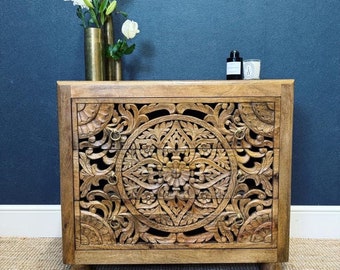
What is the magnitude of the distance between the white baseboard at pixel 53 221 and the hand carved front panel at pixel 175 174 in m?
0.44

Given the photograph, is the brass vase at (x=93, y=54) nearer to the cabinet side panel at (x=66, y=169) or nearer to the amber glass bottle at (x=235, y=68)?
the cabinet side panel at (x=66, y=169)

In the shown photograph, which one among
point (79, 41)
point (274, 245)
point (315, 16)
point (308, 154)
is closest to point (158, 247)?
point (274, 245)

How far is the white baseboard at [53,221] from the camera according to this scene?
1476 mm

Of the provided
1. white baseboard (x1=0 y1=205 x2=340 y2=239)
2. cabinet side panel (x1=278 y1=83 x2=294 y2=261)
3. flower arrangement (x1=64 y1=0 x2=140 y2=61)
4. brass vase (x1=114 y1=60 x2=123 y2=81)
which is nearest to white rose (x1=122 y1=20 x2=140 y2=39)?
flower arrangement (x1=64 y1=0 x2=140 y2=61)

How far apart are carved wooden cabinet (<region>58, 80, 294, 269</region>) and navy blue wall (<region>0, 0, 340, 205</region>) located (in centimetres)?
40

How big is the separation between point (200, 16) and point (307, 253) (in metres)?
1.02

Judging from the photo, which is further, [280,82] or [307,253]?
[307,253]

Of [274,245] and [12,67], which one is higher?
[12,67]

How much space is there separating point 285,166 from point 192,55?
60cm

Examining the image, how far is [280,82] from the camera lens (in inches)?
41.5

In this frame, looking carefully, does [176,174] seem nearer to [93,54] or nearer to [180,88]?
[180,88]

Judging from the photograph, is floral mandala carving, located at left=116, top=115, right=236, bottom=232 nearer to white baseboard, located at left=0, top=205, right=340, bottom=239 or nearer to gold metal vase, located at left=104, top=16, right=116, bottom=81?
gold metal vase, located at left=104, top=16, right=116, bottom=81

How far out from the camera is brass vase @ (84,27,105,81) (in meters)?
1.21

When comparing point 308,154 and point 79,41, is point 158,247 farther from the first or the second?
point 79,41
